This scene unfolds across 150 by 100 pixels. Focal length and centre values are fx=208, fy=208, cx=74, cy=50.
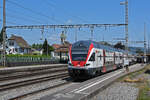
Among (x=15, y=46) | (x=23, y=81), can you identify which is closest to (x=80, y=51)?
(x=23, y=81)

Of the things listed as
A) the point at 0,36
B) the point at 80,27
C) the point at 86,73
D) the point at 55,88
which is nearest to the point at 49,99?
the point at 55,88

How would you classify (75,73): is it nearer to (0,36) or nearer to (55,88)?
(55,88)

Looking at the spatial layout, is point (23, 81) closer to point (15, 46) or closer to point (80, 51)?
point (80, 51)

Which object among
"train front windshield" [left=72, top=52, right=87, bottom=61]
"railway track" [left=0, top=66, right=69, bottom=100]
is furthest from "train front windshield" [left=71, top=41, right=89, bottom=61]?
"railway track" [left=0, top=66, right=69, bottom=100]

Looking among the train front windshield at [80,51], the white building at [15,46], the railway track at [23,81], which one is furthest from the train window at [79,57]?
the white building at [15,46]

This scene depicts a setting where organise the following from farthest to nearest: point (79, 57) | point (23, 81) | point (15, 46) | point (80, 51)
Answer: point (15, 46)
point (80, 51)
point (79, 57)
point (23, 81)

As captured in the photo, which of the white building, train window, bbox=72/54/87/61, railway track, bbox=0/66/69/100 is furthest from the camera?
the white building

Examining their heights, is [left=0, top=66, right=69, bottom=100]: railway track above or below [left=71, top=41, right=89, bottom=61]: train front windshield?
below

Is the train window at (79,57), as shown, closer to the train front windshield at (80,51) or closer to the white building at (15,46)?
the train front windshield at (80,51)

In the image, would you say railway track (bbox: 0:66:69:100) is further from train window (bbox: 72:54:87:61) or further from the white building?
the white building

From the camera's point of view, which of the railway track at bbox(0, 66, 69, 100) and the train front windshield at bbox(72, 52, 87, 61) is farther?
the train front windshield at bbox(72, 52, 87, 61)

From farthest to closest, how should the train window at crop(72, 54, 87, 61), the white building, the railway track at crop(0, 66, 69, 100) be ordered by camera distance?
the white building, the train window at crop(72, 54, 87, 61), the railway track at crop(0, 66, 69, 100)

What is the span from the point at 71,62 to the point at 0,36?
7217cm

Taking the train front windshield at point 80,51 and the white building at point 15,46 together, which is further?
the white building at point 15,46
